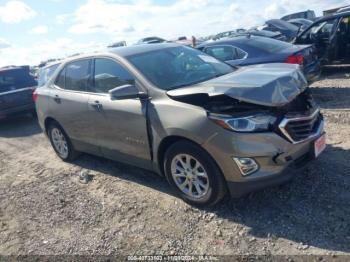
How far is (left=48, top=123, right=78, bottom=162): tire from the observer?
594cm

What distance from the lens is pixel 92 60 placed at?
507cm

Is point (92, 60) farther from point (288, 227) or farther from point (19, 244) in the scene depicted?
point (288, 227)

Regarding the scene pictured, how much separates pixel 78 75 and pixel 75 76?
94mm

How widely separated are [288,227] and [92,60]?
3304 mm

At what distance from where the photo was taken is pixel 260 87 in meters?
3.56

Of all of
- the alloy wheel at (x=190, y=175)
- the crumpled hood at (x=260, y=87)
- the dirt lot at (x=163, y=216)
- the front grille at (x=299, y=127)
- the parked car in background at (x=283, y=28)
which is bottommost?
the dirt lot at (x=163, y=216)

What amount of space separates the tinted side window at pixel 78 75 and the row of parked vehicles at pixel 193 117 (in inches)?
0.6

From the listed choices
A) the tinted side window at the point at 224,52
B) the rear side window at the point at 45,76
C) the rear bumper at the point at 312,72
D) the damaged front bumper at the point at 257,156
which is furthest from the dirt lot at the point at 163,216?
the tinted side window at the point at 224,52

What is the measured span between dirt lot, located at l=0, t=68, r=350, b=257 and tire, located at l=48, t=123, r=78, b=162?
1.14 ft

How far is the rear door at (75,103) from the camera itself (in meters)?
5.12

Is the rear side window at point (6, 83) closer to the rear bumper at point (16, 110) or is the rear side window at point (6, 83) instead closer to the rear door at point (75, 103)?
the rear bumper at point (16, 110)

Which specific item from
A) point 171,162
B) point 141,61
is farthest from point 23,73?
point 171,162

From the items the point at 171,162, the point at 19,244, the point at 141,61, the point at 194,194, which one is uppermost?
the point at 141,61

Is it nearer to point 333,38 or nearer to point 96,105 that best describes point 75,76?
point 96,105
